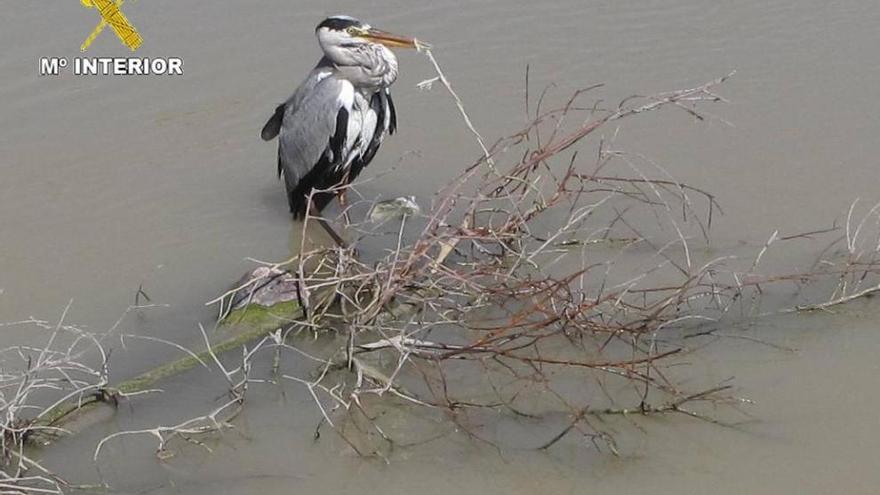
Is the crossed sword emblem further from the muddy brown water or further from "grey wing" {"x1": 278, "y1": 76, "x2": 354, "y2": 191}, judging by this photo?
"grey wing" {"x1": 278, "y1": 76, "x2": 354, "y2": 191}

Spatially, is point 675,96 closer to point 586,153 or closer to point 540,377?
point 540,377

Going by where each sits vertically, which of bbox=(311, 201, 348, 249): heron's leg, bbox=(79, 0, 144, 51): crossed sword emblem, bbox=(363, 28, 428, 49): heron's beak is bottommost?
bbox=(311, 201, 348, 249): heron's leg

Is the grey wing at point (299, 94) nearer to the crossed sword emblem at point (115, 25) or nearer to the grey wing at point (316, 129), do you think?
the grey wing at point (316, 129)

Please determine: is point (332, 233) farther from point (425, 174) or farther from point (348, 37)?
point (348, 37)

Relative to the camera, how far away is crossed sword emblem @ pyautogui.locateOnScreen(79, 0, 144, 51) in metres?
7.70

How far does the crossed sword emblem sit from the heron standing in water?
1.97 metres

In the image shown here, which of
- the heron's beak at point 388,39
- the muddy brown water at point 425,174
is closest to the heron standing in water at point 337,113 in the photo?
the heron's beak at point 388,39

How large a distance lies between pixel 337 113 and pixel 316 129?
0.14m

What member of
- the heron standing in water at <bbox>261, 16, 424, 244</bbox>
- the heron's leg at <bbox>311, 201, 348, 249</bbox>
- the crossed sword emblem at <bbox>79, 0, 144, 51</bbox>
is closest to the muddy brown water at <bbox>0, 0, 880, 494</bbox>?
the crossed sword emblem at <bbox>79, 0, 144, 51</bbox>

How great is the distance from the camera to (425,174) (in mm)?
6352

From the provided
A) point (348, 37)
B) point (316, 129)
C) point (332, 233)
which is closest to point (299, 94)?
point (316, 129)

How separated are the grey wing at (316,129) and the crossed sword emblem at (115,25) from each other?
6.88ft

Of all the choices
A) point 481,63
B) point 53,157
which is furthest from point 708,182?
point 53,157

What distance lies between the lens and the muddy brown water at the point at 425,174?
411cm
